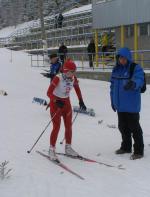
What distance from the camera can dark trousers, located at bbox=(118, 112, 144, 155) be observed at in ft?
26.0

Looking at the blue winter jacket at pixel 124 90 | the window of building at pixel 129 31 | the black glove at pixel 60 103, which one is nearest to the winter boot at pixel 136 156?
the blue winter jacket at pixel 124 90

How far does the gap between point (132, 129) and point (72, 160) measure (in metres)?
1.08

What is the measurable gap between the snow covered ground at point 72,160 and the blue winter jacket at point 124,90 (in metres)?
0.84

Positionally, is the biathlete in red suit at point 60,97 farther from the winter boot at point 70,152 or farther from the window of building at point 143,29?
the window of building at point 143,29

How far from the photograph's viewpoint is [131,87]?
7.50 metres

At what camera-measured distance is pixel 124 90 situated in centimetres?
782

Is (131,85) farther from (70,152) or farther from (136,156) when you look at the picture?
(70,152)

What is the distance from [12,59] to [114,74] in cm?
2623

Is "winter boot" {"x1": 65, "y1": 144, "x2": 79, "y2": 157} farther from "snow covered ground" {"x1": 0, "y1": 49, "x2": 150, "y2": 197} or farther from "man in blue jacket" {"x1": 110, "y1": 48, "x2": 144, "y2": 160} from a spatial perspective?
"man in blue jacket" {"x1": 110, "y1": 48, "x2": 144, "y2": 160}

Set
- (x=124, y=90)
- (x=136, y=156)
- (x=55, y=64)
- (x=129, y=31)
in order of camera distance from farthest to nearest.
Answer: (x=129, y=31), (x=55, y=64), (x=136, y=156), (x=124, y=90)

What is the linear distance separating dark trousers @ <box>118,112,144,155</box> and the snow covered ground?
24cm

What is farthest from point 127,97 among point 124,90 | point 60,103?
point 60,103

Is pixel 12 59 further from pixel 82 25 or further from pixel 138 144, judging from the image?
pixel 138 144

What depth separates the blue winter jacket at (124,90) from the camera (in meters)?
7.71
